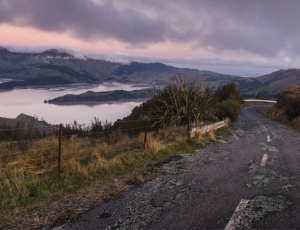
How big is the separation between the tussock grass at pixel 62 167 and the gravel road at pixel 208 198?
0.99 m

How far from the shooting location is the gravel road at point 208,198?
4434mm

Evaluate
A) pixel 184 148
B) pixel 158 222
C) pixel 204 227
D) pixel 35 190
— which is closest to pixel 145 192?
pixel 158 222

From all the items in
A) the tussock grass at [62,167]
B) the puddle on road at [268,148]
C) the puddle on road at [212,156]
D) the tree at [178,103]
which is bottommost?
Result: the puddle on road at [268,148]

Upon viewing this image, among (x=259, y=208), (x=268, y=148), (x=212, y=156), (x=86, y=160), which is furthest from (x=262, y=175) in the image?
(x=86, y=160)

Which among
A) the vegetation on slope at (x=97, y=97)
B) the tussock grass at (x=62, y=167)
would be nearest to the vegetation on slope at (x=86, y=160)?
the tussock grass at (x=62, y=167)

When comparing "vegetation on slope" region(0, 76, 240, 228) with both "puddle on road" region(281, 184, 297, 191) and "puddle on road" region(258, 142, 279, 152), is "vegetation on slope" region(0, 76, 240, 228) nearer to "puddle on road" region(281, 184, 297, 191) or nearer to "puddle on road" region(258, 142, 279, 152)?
"puddle on road" region(258, 142, 279, 152)

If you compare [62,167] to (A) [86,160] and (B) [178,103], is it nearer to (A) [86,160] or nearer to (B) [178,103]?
(A) [86,160]

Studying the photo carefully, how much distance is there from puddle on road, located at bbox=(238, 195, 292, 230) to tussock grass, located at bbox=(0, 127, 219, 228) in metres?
2.75

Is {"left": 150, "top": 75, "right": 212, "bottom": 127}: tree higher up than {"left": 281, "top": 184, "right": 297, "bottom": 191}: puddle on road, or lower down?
higher up

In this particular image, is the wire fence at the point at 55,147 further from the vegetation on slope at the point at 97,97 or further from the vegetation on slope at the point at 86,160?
the vegetation on slope at the point at 97,97

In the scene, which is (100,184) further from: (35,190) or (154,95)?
(154,95)

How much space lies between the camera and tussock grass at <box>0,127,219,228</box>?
18.1ft

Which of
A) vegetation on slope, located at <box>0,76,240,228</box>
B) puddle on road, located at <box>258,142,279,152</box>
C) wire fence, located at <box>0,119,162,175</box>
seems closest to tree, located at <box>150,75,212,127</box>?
vegetation on slope, located at <box>0,76,240,228</box>

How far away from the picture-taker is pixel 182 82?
45.1 ft
